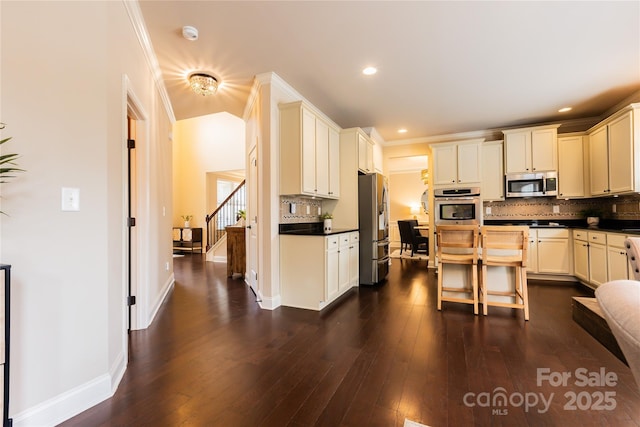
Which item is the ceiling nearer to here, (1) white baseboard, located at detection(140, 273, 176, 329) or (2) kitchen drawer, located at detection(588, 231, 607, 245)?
(2) kitchen drawer, located at detection(588, 231, 607, 245)

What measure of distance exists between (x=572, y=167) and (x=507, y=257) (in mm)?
2952

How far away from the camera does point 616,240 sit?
344cm

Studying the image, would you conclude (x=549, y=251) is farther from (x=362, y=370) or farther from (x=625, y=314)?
(x=625, y=314)

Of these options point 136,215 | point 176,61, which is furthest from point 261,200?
point 176,61

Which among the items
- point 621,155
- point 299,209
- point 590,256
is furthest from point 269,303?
point 621,155

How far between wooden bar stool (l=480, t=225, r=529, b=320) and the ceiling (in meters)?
1.86

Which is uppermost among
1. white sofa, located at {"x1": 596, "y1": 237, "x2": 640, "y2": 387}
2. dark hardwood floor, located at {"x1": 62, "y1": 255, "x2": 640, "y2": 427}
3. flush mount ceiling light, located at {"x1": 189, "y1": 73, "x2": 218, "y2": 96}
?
flush mount ceiling light, located at {"x1": 189, "y1": 73, "x2": 218, "y2": 96}

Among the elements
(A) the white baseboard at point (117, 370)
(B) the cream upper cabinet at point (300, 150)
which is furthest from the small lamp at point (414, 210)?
(A) the white baseboard at point (117, 370)

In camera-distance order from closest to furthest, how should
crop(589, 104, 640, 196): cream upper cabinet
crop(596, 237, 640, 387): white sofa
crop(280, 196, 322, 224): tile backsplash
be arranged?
crop(596, 237, 640, 387): white sofa → crop(589, 104, 640, 196): cream upper cabinet → crop(280, 196, 322, 224): tile backsplash

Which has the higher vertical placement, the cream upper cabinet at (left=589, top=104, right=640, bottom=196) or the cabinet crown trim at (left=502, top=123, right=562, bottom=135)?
the cabinet crown trim at (left=502, top=123, right=562, bottom=135)

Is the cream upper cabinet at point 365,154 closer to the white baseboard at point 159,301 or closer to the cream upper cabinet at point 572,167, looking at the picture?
the cream upper cabinet at point 572,167

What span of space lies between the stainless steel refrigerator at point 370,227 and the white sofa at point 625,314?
3.66 m

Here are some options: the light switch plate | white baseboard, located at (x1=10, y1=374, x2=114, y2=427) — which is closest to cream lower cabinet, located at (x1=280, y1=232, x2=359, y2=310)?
white baseboard, located at (x1=10, y1=374, x2=114, y2=427)

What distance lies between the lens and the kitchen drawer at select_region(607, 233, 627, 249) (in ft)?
10.9
